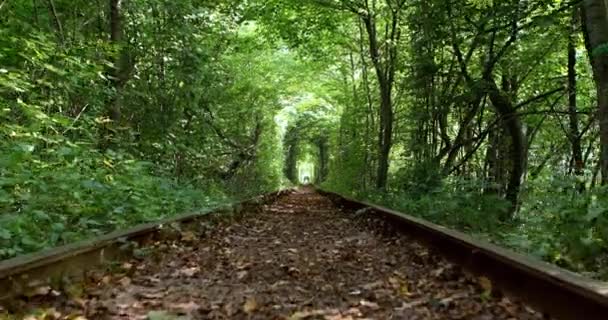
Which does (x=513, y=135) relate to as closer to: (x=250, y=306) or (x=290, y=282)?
(x=290, y=282)

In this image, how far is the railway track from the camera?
3.03 metres

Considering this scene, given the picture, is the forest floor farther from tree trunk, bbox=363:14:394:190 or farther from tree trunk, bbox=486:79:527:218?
tree trunk, bbox=363:14:394:190

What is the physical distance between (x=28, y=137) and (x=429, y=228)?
4.46m

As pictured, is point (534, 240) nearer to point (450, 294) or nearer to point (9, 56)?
point (450, 294)

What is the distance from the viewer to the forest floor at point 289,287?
3.19 metres

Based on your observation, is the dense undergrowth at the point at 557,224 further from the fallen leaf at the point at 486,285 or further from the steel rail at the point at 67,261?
the steel rail at the point at 67,261

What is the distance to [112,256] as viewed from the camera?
14.5ft

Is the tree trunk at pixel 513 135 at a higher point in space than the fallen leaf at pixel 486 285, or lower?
higher

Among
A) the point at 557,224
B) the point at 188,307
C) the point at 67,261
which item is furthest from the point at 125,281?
the point at 557,224

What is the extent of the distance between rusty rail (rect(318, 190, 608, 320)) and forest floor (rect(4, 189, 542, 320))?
0.09 m

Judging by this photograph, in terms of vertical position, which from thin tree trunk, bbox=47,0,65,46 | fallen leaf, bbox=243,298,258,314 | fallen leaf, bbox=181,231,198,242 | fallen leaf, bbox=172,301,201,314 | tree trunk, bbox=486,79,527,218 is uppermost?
thin tree trunk, bbox=47,0,65,46

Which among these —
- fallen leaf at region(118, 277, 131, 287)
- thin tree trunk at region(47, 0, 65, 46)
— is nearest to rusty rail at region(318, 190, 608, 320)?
fallen leaf at region(118, 277, 131, 287)

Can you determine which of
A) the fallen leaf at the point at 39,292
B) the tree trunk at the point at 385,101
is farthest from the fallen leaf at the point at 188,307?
the tree trunk at the point at 385,101

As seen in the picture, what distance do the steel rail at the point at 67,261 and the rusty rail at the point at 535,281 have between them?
272cm
